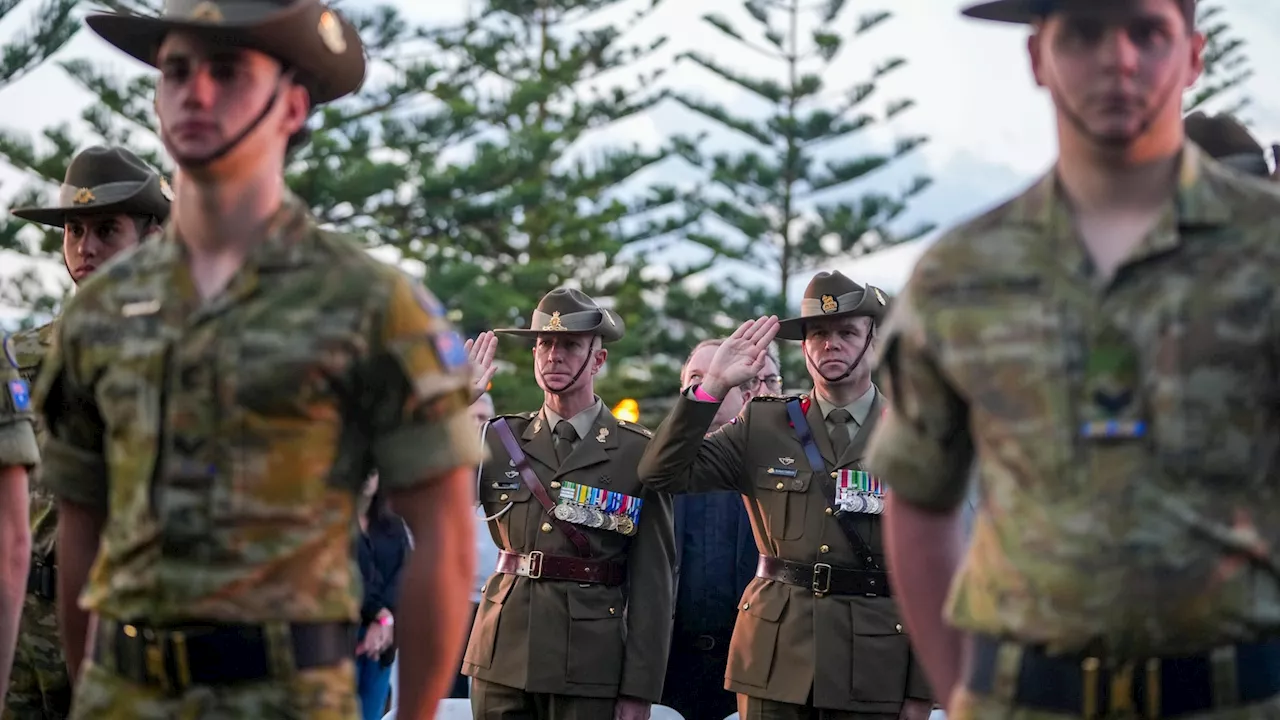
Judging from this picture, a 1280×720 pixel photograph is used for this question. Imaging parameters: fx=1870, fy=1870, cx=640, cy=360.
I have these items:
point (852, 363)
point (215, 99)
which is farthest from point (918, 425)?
point (852, 363)

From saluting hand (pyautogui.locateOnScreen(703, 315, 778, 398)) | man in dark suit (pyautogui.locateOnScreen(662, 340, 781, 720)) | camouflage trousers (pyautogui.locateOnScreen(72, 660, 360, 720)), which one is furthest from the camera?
man in dark suit (pyautogui.locateOnScreen(662, 340, 781, 720))

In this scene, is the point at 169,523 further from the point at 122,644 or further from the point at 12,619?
the point at 12,619

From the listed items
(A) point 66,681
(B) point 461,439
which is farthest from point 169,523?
(A) point 66,681

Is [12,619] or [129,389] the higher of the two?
[129,389]

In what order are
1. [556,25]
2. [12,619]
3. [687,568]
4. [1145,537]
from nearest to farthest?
[1145,537] < [12,619] < [687,568] < [556,25]

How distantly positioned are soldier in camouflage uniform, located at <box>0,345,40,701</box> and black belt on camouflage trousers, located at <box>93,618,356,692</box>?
1.27m

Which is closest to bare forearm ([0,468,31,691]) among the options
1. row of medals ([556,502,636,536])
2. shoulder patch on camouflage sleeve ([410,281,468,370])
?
shoulder patch on camouflage sleeve ([410,281,468,370])

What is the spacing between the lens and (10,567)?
4500mm

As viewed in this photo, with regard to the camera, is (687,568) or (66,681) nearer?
(66,681)

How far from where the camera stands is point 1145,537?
9.88ft

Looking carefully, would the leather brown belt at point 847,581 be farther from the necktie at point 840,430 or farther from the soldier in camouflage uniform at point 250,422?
the soldier in camouflage uniform at point 250,422

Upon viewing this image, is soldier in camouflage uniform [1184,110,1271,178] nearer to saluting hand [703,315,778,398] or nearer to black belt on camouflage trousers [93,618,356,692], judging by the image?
saluting hand [703,315,778,398]

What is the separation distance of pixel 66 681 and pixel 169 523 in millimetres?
2669

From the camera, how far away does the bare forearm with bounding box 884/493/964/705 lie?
3516mm
